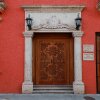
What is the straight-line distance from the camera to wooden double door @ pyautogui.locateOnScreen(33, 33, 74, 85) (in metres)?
11.0

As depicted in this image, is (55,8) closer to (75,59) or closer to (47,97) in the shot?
(75,59)

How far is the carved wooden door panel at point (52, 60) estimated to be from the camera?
11.0 meters

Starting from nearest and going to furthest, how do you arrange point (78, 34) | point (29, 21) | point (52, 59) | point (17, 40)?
1. point (29, 21)
2. point (78, 34)
3. point (17, 40)
4. point (52, 59)

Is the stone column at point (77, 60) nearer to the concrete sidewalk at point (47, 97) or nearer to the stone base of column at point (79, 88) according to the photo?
the stone base of column at point (79, 88)

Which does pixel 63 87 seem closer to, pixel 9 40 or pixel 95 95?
pixel 95 95

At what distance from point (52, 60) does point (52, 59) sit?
0.12 ft

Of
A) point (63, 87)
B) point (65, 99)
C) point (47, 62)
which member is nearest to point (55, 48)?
point (47, 62)

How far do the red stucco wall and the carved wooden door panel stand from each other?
68 cm

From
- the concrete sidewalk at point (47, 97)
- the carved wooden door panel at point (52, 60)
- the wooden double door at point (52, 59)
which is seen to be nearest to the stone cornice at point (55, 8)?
the wooden double door at point (52, 59)

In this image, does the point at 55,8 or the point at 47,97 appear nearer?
the point at 47,97

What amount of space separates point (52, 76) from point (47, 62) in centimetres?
57

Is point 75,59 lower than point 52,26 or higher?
lower

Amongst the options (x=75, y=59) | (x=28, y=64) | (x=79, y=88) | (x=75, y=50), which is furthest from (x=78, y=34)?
(x=28, y=64)

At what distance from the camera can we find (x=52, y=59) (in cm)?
1100
